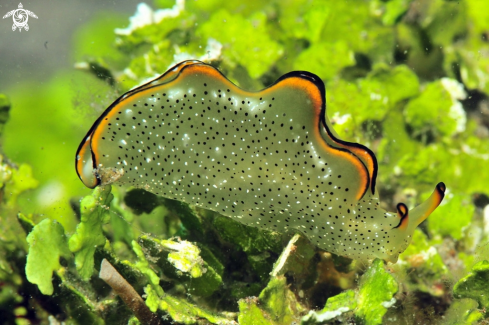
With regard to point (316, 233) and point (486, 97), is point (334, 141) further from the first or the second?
point (486, 97)

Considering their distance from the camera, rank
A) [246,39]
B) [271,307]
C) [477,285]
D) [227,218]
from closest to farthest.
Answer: [477,285]
[271,307]
[227,218]
[246,39]

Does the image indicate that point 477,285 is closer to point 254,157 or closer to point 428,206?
point 428,206

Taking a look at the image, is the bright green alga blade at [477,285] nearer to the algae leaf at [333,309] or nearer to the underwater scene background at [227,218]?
the underwater scene background at [227,218]

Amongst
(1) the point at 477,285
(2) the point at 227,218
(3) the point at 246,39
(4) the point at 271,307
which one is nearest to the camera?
(1) the point at 477,285

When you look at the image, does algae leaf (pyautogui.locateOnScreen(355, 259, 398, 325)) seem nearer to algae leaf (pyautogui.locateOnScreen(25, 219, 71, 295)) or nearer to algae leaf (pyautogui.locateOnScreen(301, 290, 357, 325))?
algae leaf (pyautogui.locateOnScreen(301, 290, 357, 325))

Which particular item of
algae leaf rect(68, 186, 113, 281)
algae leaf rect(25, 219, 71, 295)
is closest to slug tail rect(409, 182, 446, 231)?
algae leaf rect(68, 186, 113, 281)

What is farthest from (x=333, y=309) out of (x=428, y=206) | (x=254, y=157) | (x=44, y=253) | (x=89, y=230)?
(x=44, y=253)
